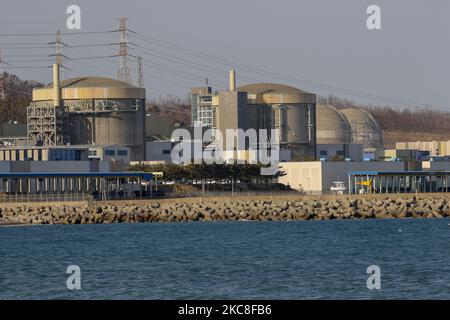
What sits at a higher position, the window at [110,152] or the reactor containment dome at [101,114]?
the reactor containment dome at [101,114]

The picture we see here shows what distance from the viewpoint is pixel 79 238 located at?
6475cm

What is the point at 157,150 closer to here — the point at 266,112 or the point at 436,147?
the point at 266,112

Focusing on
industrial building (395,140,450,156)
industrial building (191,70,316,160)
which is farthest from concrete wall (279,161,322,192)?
industrial building (395,140,450,156)

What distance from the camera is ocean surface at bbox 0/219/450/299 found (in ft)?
132

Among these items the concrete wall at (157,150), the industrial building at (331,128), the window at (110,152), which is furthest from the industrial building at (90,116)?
the industrial building at (331,128)

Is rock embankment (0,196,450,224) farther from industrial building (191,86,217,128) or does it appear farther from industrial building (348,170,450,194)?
industrial building (191,86,217,128)

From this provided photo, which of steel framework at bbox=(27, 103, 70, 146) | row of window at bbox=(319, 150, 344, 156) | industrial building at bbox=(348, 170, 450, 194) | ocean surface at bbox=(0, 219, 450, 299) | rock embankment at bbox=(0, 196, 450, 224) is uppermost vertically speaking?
steel framework at bbox=(27, 103, 70, 146)

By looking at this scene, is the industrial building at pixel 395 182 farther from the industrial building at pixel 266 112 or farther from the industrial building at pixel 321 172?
the industrial building at pixel 266 112

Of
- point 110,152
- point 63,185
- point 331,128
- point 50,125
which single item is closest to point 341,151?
point 331,128

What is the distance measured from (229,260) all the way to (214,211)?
1171 inches

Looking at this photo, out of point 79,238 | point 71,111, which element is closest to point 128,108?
point 71,111

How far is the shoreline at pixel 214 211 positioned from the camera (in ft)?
258

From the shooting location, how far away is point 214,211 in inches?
3174

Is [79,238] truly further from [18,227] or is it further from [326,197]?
[326,197]
